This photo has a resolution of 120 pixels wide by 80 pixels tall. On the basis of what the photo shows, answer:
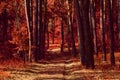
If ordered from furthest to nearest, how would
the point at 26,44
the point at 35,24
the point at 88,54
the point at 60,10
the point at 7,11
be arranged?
1. the point at 60,10
2. the point at 7,11
3. the point at 35,24
4. the point at 26,44
5. the point at 88,54

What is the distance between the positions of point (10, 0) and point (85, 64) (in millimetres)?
18690

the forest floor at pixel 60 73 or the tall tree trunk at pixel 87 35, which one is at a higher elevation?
the tall tree trunk at pixel 87 35

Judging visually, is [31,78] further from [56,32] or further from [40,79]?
[56,32]

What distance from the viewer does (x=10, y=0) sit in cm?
3822

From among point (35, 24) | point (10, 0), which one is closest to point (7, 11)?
point (10, 0)

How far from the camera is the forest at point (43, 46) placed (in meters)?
19.0

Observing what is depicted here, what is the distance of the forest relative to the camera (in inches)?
747

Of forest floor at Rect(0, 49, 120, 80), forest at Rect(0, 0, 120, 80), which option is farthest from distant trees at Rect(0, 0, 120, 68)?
forest floor at Rect(0, 49, 120, 80)

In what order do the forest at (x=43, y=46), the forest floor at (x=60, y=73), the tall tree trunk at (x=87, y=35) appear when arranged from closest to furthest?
1. the forest floor at (x=60, y=73)
2. the forest at (x=43, y=46)
3. the tall tree trunk at (x=87, y=35)

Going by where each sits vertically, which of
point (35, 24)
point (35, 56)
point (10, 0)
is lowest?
point (35, 56)

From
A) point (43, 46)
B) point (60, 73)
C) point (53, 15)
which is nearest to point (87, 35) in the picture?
point (60, 73)

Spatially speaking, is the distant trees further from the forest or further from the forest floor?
the forest floor

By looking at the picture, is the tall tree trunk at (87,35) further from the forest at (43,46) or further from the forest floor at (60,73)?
the forest floor at (60,73)

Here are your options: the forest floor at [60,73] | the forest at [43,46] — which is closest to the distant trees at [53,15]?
the forest at [43,46]
